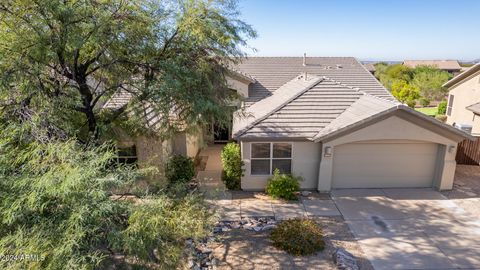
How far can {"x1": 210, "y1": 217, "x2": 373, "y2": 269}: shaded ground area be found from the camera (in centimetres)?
839

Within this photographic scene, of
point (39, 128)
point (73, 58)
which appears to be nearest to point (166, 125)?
point (73, 58)

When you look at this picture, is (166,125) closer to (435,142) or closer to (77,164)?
(77,164)

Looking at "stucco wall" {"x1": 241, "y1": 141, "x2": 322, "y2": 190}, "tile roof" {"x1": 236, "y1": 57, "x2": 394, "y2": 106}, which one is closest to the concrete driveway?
"stucco wall" {"x1": 241, "y1": 141, "x2": 322, "y2": 190}

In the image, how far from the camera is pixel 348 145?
13000mm

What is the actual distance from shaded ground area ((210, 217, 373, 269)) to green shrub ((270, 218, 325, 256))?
0.57ft

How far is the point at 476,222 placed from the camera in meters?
10.6

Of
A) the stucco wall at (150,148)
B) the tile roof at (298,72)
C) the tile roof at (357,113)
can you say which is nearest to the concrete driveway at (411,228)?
the tile roof at (357,113)

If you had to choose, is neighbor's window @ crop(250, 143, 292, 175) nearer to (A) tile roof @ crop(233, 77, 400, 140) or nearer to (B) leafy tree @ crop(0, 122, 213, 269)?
(A) tile roof @ crop(233, 77, 400, 140)

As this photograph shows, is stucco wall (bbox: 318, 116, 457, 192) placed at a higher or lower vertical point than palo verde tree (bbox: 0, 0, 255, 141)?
lower

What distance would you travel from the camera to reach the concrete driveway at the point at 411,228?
860cm

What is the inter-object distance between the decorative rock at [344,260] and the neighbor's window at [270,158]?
5.04 m

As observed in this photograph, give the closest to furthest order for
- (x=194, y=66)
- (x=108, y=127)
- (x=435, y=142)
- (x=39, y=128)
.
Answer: (x=39, y=128), (x=194, y=66), (x=108, y=127), (x=435, y=142)

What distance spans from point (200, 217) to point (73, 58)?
6004mm

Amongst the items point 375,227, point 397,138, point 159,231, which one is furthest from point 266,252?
point 397,138
